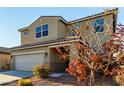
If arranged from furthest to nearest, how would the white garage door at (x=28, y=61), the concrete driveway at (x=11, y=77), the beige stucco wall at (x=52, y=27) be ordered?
the beige stucco wall at (x=52, y=27) < the white garage door at (x=28, y=61) < the concrete driveway at (x=11, y=77)

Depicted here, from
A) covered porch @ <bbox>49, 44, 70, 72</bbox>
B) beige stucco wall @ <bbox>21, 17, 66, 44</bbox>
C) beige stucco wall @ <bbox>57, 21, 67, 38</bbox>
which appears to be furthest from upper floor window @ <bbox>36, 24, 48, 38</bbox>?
covered porch @ <bbox>49, 44, 70, 72</bbox>

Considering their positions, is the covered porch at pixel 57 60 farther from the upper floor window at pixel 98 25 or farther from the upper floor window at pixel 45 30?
the upper floor window at pixel 98 25

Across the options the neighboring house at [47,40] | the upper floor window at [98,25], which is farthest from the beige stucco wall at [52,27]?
Answer: the upper floor window at [98,25]

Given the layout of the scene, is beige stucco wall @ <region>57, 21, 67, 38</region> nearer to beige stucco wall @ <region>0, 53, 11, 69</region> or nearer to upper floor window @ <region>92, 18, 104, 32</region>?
upper floor window @ <region>92, 18, 104, 32</region>

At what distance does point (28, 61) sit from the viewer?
16.7 m

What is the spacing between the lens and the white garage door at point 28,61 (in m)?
15.7

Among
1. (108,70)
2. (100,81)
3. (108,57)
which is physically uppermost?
(108,57)

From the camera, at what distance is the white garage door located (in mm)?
15695

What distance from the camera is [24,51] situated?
1723 cm
